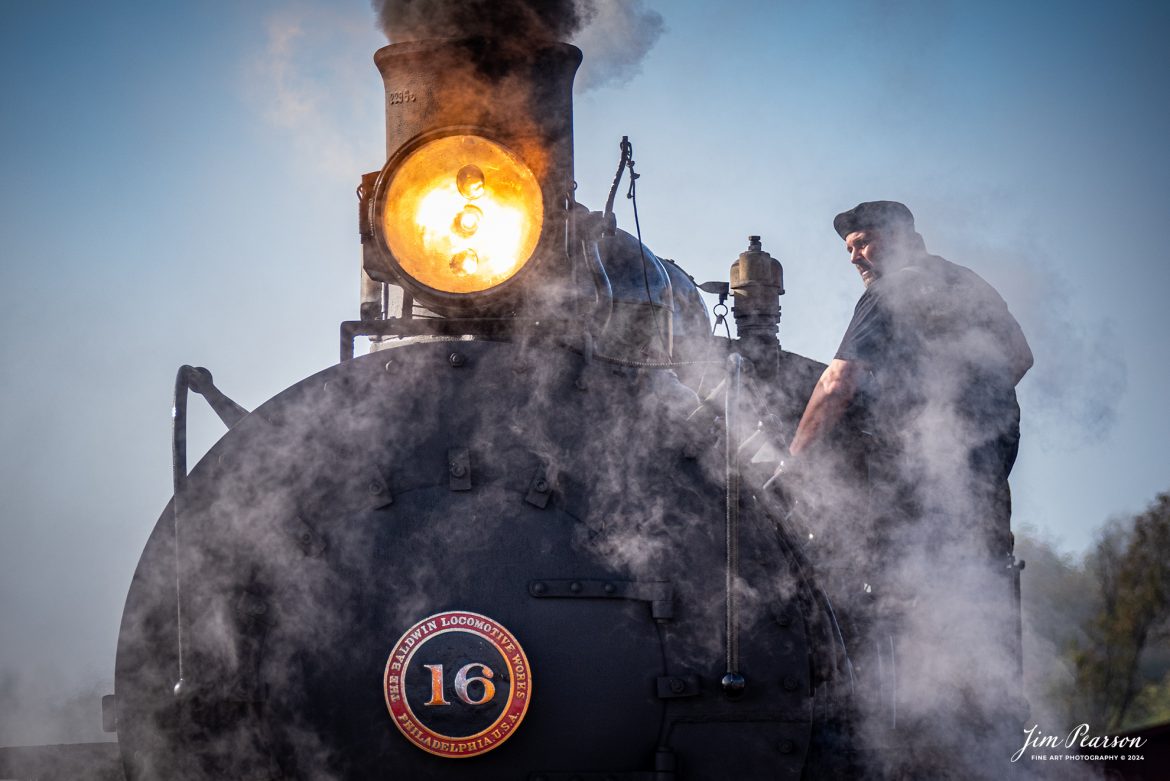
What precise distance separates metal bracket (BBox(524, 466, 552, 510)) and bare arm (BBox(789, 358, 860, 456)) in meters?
1.11

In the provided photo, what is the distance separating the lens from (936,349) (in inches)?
163

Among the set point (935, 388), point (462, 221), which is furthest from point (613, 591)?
point (935, 388)

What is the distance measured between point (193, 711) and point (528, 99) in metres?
1.60

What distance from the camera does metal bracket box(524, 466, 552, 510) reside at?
9.07 ft

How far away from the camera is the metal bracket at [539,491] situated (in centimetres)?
277

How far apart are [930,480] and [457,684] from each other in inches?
76.1

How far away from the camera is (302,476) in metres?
2.80

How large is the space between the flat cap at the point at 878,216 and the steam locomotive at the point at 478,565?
175 centimetres

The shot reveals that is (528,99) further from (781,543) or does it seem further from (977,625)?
(977,625)

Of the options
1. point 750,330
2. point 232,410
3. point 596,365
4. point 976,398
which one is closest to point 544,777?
point 596,365

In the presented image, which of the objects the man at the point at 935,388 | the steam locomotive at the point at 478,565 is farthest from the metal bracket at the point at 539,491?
the man at the point at 935,388

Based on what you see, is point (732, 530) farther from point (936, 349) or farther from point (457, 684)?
point (936, 349)

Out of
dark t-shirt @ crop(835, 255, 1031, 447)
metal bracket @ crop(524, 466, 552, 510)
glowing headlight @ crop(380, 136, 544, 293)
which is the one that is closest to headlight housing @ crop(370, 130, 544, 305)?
glowing headlight @ crop(380, 136, 544, 293)
